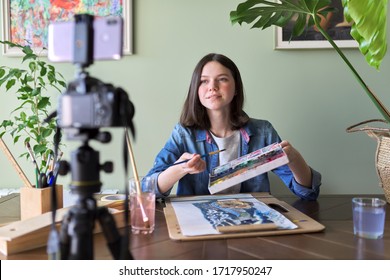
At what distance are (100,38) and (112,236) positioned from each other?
0.90ft

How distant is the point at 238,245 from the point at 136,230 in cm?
23

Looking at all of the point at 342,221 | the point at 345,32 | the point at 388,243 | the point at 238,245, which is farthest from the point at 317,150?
the point at 238,245

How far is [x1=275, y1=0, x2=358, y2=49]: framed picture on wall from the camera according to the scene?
5.31 feet

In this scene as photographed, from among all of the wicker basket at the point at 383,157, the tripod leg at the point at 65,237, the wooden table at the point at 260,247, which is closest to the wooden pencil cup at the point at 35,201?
the wooden table at the point at 260,247

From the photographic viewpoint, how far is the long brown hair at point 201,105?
1386 millimetres

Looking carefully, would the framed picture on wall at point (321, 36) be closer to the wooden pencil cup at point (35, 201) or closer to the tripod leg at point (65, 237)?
the wooden pencil cup at point (35, 201)

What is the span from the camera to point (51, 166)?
0.88m

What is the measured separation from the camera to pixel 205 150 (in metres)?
1.40

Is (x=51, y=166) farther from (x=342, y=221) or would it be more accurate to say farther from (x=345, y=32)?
(x=345, y=32)

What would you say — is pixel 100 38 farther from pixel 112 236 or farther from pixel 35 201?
pixel 35 201

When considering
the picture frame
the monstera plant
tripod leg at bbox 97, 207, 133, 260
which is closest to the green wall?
the picture frame

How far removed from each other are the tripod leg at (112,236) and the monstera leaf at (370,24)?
94cm

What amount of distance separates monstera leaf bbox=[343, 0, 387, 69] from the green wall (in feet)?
1.61

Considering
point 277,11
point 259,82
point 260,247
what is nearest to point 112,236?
point 260,247
